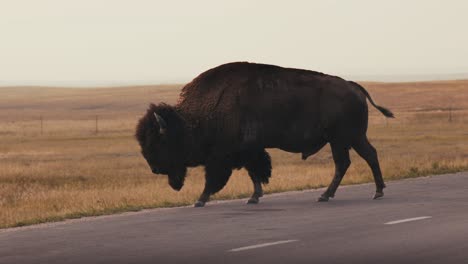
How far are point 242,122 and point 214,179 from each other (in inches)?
36.2

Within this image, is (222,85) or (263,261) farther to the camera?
(222,85)

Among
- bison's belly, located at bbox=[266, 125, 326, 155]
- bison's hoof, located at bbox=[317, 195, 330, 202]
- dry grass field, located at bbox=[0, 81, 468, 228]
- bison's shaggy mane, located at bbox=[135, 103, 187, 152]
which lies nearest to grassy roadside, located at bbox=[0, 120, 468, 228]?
dry grass field, located at bbox=[0, 81, 468, 228]

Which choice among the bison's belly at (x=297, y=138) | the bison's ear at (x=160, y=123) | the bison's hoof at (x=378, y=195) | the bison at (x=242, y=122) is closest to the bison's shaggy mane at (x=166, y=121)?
the bison at (x=242, y=122)

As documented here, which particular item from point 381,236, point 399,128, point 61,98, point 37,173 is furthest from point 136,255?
point 61,98

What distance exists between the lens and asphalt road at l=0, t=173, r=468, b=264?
448 inches

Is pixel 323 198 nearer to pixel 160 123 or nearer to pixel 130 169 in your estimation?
pixel 160 123

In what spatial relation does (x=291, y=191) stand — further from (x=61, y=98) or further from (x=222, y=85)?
(x=61, y=98)

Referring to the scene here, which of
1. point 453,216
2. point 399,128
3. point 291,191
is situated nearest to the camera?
point 453,216

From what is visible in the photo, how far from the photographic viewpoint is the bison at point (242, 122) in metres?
17.5

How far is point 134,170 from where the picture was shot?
34062 millimetres

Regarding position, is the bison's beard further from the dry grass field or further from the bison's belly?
the bison's belly

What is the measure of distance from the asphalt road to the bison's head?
2.65 ft

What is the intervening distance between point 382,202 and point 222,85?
283 centimetres

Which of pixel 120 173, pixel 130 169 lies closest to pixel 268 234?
pixel 120 173
